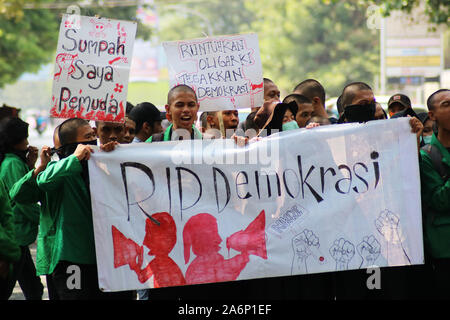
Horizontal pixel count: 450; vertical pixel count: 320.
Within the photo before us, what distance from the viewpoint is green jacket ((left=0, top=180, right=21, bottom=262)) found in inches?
161

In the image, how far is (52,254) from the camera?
15.7ft

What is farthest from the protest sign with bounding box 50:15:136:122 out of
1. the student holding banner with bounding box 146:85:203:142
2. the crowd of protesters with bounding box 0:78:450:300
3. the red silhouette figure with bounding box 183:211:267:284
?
the red silhouette figure with bounding box 183:211:267:284

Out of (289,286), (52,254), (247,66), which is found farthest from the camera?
(247,66)

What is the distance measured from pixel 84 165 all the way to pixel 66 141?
309mm

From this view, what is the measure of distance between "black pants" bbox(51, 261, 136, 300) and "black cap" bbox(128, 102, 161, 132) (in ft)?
7.07

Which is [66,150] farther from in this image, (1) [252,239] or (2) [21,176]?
(1) [252,239]

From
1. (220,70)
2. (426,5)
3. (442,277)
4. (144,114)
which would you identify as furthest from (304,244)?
(426,5)

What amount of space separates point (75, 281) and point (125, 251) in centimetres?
36

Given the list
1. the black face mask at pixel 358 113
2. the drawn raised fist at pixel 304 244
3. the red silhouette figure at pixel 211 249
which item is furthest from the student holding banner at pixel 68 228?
the black face mask at pixel 358 113

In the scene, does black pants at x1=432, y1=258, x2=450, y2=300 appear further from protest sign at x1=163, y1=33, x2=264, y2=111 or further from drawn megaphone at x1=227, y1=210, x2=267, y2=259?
protest sign at x1=163, y1=33, x2=264, y2=111

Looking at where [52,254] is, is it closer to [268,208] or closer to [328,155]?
[268,208]

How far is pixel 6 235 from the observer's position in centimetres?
412

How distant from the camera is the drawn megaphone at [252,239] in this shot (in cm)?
489
